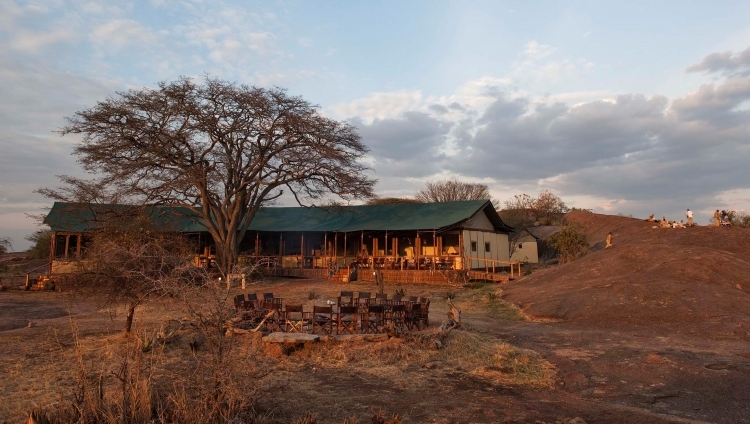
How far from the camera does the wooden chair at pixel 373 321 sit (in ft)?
40.9

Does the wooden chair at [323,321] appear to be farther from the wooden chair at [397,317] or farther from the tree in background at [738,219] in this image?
the tree in background at [738,219]

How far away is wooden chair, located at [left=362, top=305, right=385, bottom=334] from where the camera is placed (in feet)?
40.9

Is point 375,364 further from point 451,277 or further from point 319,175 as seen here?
point 319,175

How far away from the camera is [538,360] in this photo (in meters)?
10.5

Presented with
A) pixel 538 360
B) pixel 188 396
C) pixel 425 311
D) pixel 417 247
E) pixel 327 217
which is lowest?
pixel 538 360

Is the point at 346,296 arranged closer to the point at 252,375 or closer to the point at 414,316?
the point at 414,316

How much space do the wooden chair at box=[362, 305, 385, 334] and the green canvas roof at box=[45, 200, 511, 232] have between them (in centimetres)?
1693

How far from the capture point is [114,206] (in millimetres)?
28359

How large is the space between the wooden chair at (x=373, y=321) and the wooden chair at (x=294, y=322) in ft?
4.88

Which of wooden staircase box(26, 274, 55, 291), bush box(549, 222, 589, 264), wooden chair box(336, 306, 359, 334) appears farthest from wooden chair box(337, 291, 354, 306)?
bush box(549, 222, 589, 264)

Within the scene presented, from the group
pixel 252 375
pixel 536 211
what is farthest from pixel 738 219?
pixel 252 375

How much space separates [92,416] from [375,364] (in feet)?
17.8

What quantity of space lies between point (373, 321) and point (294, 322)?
197 cm

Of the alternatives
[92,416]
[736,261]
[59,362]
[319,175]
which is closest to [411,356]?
[92,416]
